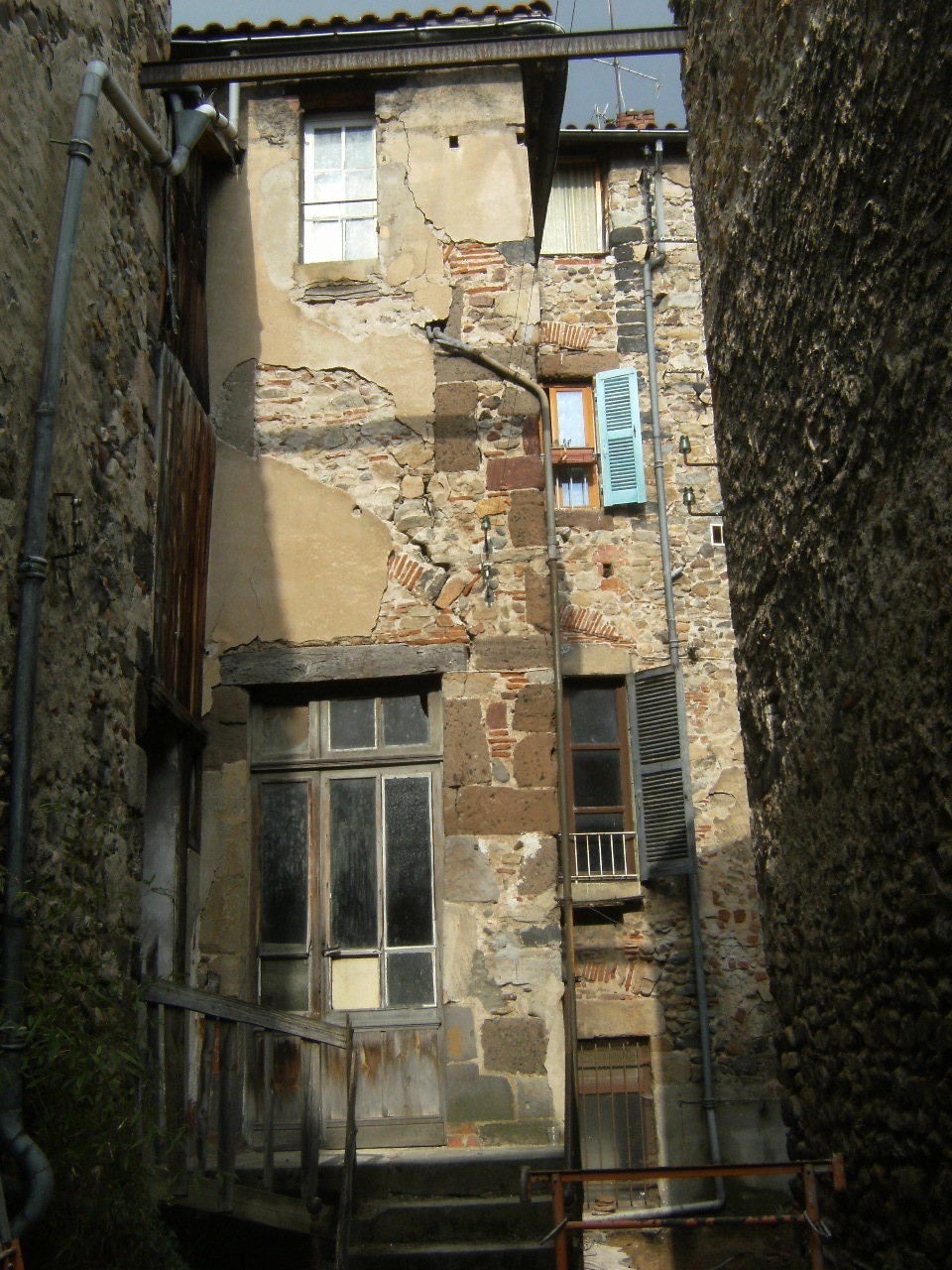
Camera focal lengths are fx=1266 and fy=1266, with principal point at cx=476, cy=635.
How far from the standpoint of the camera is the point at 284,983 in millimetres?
6398

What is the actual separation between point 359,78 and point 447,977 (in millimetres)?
5248

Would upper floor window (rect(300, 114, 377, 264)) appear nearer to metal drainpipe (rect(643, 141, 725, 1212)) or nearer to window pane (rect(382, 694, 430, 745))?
window pane (rect(382, 694, 430, 745))

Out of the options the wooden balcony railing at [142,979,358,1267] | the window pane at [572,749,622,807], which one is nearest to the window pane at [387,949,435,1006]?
the wooden balcony railing at [142,979,358,1267]

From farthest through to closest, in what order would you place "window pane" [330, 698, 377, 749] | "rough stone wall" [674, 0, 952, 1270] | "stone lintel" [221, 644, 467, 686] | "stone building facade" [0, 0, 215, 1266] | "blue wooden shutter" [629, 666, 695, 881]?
"blue wooden shutter" [629, 666, 695, 881] → "window pane" [330, 698, 377, 749] → "stone lintel" [221, 644, 467, 686] → "stone building facade" [0, 0, 215, 1266] → "rough stone wall" [674, 0, 952, 1270]

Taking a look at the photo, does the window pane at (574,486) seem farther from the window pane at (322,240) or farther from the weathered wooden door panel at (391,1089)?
the weathered wooden door panel at (391,1089)

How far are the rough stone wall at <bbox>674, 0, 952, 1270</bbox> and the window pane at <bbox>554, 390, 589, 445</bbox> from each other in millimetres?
6518

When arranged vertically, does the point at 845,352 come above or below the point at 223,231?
below

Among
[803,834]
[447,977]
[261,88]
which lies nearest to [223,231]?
[261,88]

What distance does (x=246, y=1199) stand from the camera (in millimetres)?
4758

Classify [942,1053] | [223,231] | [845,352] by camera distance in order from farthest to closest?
[223,231] < [845,352] < [942,1053]

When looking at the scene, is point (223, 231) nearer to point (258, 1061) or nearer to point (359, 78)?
point (359, 78)

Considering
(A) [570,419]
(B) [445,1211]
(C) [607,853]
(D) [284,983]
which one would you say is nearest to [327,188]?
(A) [570,419]

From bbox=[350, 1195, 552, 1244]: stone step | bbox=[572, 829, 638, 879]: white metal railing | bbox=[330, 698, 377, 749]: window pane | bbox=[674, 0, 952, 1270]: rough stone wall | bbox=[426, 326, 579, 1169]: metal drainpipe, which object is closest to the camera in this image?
bbox=[674, 0, 952, 1270]: rough stone wall

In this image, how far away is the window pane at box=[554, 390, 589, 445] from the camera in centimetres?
1141
